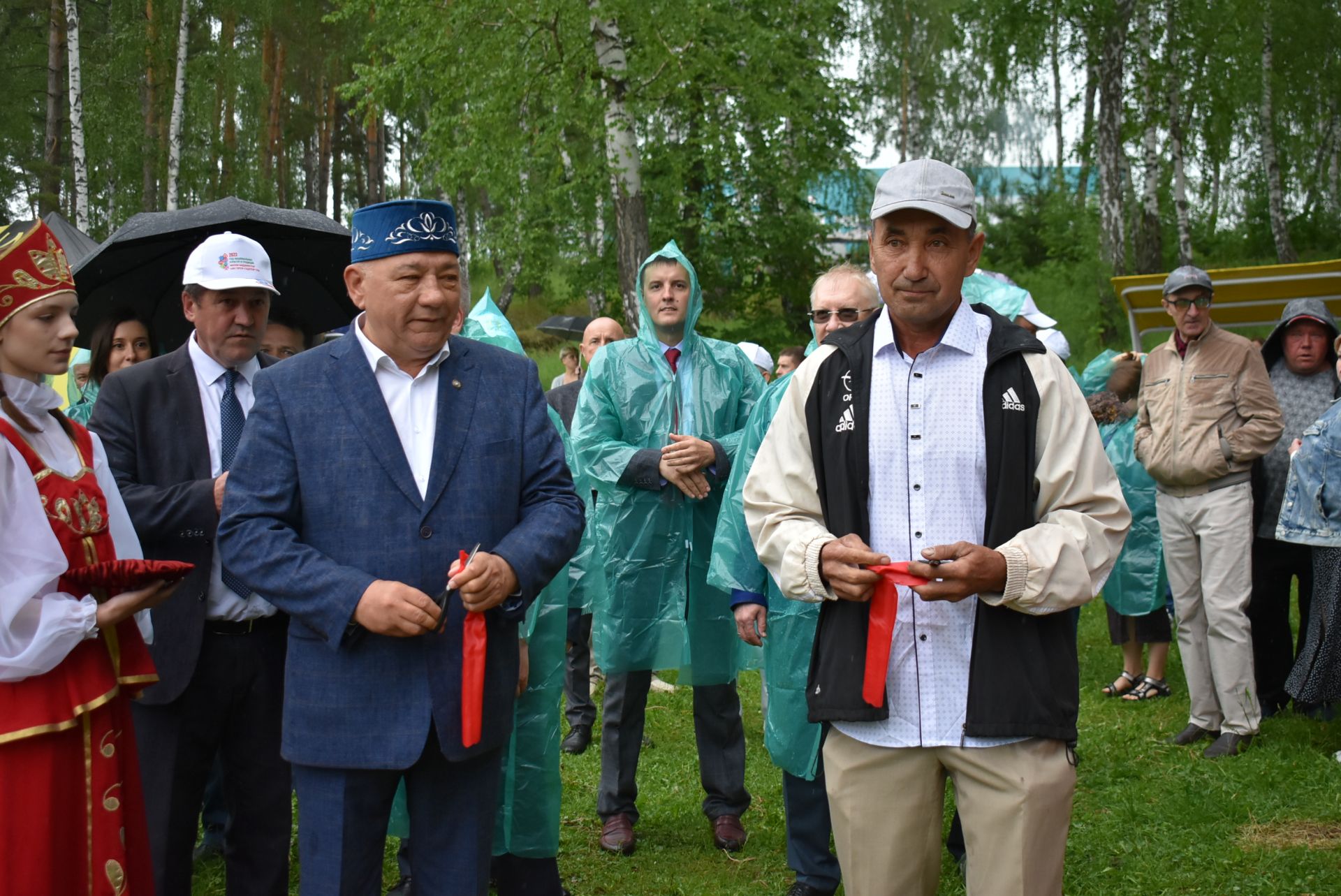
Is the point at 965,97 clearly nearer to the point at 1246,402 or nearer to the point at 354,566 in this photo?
the point at 1246,402

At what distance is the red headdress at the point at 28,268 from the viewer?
2850mm

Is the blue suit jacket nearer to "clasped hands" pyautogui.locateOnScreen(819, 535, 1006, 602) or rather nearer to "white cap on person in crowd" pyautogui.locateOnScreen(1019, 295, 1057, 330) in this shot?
"clasped hands" pyautogui.locateOnScreen(819, 535, 1006, 602)

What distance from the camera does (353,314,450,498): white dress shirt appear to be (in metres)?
2.87

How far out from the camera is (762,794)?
5688 mm

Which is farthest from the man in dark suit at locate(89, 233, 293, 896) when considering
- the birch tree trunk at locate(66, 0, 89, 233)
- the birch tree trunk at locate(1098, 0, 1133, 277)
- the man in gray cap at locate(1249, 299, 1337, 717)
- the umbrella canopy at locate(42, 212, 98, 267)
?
the birch tree trunk at locate(1098, 0, 1133, 277)

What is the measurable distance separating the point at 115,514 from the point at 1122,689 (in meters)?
6.20

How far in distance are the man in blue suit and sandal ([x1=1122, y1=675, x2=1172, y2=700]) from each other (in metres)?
5.47

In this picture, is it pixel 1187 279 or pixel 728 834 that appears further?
pixel 1187 279

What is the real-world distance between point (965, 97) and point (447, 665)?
3697cm

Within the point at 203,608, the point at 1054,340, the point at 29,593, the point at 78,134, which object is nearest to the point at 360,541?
the point at 29,593

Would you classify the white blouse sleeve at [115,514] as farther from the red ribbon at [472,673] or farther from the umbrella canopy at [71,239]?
the umbrella canopy at [71,239]

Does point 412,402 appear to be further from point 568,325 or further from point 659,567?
point 568,325

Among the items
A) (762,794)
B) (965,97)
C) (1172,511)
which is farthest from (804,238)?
(965,97)

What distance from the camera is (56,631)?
271cm
